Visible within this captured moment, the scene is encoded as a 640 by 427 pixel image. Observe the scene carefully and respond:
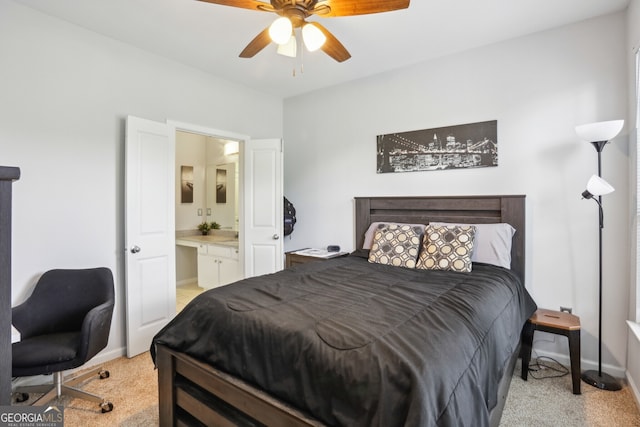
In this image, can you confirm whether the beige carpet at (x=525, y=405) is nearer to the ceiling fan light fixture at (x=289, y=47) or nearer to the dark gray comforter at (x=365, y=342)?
the dark gray comforter at (x=365, y=342)

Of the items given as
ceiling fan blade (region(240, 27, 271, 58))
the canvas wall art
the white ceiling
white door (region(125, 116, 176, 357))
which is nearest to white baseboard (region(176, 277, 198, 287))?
white door (region(125, 116, 176, 357))

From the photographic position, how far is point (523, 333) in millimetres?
2545

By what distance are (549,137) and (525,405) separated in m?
2.05

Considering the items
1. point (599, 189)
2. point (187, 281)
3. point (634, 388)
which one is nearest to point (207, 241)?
point (187, 281)

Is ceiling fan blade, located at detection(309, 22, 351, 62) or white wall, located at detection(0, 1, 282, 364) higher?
ceiling fan blade, located at detection(309, 22, 351, 62)

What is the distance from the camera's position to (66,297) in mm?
2416

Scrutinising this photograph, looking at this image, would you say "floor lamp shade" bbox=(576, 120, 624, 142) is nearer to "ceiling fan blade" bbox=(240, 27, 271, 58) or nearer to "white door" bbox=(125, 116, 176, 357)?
"ceiling fan blade" bbox=(240, 27, 271, 58)

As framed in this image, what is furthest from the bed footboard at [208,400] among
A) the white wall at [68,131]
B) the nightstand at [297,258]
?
the nightstand at [297,258]

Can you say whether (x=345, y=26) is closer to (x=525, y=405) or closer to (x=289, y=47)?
(x=289, y=47)

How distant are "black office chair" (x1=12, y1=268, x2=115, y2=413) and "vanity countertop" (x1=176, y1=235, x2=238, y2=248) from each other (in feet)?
6.35

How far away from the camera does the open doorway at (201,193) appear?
5234mm

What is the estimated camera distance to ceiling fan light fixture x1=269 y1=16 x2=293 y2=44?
1931 mm

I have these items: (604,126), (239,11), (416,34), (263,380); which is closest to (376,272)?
(263,380)

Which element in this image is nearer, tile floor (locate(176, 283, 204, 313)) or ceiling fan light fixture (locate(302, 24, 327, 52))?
ceiling fan light fixture (locate(302, 24, 327, 52))
